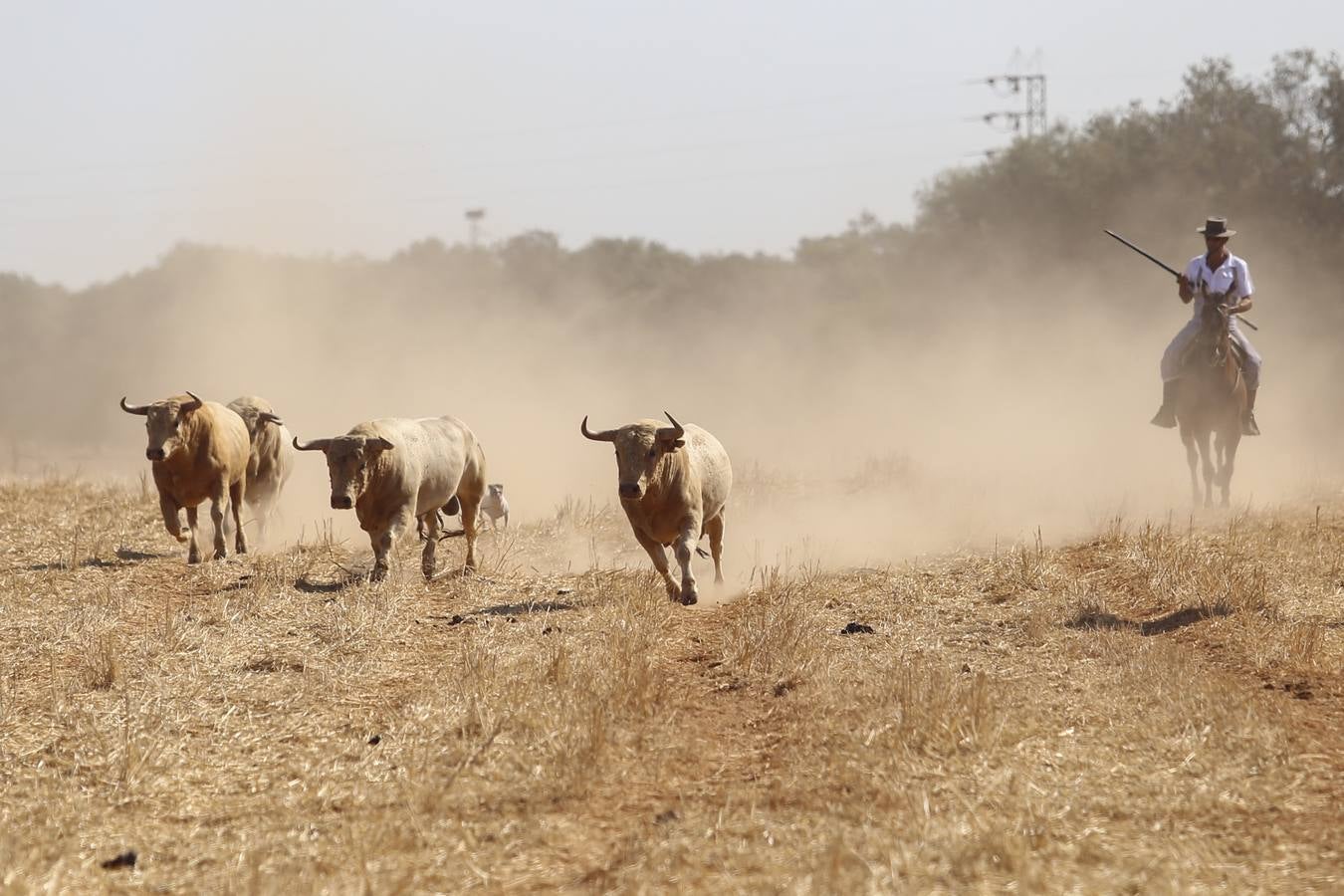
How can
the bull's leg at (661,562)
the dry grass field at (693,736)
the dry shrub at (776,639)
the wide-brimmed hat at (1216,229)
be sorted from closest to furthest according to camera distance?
the dry grass field at (693,736), the dry shrub at (776,639), the bull's leg at (661,562), the wide-brimmed hat at (1216,229)

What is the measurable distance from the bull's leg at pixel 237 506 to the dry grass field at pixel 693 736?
296 centimetres

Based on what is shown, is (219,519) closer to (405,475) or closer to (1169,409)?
(405,475)

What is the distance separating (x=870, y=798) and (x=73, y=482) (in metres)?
16.4

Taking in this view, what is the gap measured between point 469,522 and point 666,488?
10.4ft

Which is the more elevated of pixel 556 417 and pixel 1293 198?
pixel 1293 198

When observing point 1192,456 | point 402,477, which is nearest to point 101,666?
point 402,477

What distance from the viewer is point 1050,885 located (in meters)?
4.97

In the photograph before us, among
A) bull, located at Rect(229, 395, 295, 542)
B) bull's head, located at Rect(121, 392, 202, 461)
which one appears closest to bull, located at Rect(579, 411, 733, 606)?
bull's head, located at Rect(121, 392, 202, 461)

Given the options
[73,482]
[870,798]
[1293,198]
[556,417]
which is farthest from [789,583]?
[1293,198]

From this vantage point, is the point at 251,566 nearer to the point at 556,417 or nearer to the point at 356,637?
the point at 356,637

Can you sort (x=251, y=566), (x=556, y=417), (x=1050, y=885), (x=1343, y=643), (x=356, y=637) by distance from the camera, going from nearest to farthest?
(x=1050, y=885) < (x=1343, y=643) < (x=356, y=637) < (x=251, y=566) < (x=556, y=417)

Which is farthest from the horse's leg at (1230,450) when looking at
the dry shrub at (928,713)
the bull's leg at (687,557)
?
the dry shrub at (928,713)

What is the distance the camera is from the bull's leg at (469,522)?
45.0 feet

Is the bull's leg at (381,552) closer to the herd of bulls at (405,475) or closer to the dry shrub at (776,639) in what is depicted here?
the herd of bulls at (405,475)
